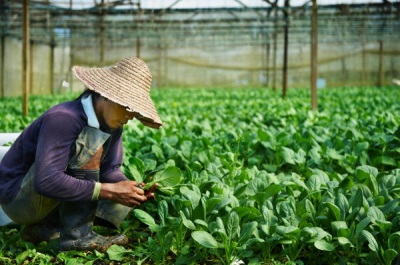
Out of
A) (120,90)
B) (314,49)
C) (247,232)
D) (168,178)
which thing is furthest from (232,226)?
(314,49)

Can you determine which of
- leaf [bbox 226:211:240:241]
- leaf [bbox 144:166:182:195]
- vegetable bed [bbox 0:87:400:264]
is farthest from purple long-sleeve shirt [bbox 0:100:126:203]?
leaf [bbox 226:211:240:241]

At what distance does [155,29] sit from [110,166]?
1800 cm

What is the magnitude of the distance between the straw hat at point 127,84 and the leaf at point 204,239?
23.7 inches

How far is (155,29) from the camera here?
20.9m

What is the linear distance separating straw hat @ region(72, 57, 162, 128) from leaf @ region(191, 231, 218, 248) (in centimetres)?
60

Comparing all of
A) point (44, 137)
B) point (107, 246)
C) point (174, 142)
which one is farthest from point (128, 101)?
point (174, 142)

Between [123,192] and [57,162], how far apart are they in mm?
372

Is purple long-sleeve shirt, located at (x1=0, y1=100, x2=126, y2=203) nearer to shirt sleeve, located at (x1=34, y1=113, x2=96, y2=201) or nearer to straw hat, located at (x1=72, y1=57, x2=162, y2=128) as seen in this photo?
shirt sleeve, located at (x1=34, y1=113, x2=96, y2=201)

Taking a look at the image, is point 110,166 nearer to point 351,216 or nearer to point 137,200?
point 137,200

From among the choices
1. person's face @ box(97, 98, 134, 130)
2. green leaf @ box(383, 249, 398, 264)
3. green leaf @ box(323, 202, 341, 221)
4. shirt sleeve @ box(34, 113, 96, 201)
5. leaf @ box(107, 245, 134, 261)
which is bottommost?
leaf @ box(107, 245, 134, 261)

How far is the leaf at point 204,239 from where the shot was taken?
2705 mm

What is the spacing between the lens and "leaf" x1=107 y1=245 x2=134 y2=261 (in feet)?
10.0

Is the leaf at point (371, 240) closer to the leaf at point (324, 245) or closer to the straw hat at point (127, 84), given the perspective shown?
the leaf at point (324, 245)

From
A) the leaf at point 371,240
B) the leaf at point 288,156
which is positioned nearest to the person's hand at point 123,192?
the leaf at point 371,240
